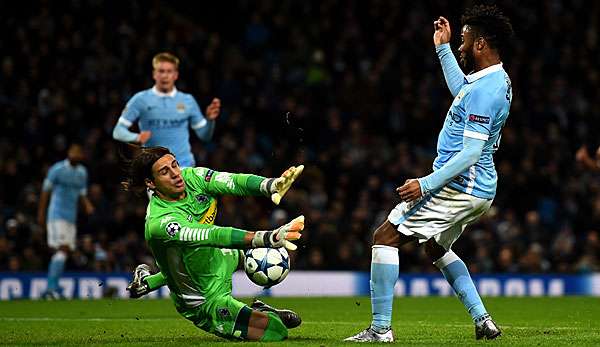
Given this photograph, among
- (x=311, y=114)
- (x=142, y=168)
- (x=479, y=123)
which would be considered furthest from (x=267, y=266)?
(x=311, y=114)

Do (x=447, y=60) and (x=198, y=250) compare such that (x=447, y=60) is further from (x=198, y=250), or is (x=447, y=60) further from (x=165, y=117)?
(x=165, y=117)

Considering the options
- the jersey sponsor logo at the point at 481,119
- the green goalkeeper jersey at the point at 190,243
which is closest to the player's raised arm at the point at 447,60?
the jersey sponsor logo at the point at 481,119

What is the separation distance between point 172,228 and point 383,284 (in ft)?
4.81

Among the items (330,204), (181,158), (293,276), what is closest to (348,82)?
(330,204)

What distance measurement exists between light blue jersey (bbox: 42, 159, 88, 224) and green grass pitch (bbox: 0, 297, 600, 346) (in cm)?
187

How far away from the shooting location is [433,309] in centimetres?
1234

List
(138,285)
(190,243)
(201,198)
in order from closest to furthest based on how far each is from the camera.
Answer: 1. (190,243)
2. (201,198)
3. (138,285)

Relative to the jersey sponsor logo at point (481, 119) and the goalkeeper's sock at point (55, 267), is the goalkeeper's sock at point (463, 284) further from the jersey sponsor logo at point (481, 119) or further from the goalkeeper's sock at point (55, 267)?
the goalkeeper's sock at point (55, 267)

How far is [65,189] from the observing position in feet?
50.8

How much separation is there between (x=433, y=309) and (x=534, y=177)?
737 cm

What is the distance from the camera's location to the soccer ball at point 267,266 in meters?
7.48

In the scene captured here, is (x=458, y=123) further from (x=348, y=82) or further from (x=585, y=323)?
(x=348, y=82)

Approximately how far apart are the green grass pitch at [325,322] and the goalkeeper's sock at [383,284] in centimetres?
23

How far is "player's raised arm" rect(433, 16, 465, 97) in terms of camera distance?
26.3 feet
